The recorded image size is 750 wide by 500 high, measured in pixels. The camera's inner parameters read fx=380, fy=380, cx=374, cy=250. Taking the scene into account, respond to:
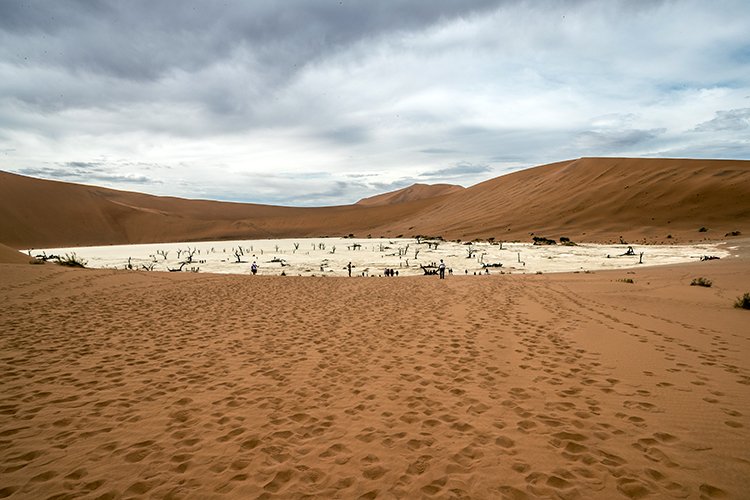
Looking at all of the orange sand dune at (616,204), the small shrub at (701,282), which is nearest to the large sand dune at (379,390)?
the small shrub at (701,282)

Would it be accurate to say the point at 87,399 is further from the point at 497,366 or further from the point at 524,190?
→ the point at 524,190

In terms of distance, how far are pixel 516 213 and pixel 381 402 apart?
1644 inches

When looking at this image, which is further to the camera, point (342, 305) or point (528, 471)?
point (342, 305)

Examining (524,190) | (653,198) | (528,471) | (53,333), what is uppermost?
(524,190)

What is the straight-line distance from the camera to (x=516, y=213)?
4288 cm

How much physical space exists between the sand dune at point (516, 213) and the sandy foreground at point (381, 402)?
26299mm

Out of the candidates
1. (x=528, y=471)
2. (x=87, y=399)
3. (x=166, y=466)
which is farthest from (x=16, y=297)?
(x=528, y=471)

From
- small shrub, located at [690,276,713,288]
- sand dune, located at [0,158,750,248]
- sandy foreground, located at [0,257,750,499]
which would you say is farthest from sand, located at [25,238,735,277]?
sandy foreground, located at [0,257,750,499]

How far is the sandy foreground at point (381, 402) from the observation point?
3.21 m

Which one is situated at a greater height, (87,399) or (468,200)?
(468,200)

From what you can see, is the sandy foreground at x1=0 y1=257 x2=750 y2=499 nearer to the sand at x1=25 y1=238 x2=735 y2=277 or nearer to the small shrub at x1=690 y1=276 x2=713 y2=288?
the small shrub at x1=690 y1=276 x2=713 y2=288

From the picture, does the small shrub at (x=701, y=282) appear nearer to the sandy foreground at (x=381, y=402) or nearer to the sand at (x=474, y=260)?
the sandy foreground at (x=381, y=402)

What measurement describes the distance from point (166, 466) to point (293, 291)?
10.2 meters

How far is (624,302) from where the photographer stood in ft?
33.1
